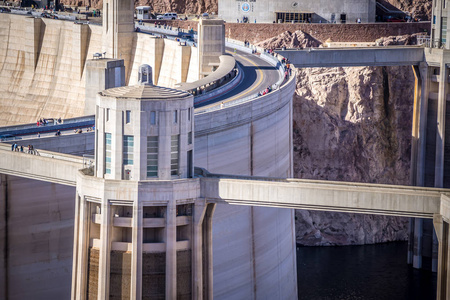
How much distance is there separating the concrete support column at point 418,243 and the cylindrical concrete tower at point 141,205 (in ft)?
185

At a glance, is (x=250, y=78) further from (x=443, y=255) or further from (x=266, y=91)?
(x=443, y=255)

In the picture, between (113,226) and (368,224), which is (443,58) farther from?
(113,226)

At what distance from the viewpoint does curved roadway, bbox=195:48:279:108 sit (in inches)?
3639

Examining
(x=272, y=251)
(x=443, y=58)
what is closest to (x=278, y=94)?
(x=272, y=251)

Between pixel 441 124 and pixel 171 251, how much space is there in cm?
5949

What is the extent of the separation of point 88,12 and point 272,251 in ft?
268

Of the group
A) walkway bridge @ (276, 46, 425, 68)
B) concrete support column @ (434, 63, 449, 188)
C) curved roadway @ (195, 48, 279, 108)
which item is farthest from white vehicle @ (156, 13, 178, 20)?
concrete support column @ (434, 63, 449, 188)

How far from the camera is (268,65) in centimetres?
11181

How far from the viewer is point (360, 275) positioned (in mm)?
108750

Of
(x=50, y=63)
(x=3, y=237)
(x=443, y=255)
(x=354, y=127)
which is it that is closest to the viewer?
(x=443, y=255)

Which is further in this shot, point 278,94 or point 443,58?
point 443,58

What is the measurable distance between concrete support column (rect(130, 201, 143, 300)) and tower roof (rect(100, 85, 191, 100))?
505 centimetres

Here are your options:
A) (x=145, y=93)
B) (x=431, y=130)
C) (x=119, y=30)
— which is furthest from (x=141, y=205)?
(x=119, y=30)

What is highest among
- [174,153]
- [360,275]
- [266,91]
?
[266,91]
